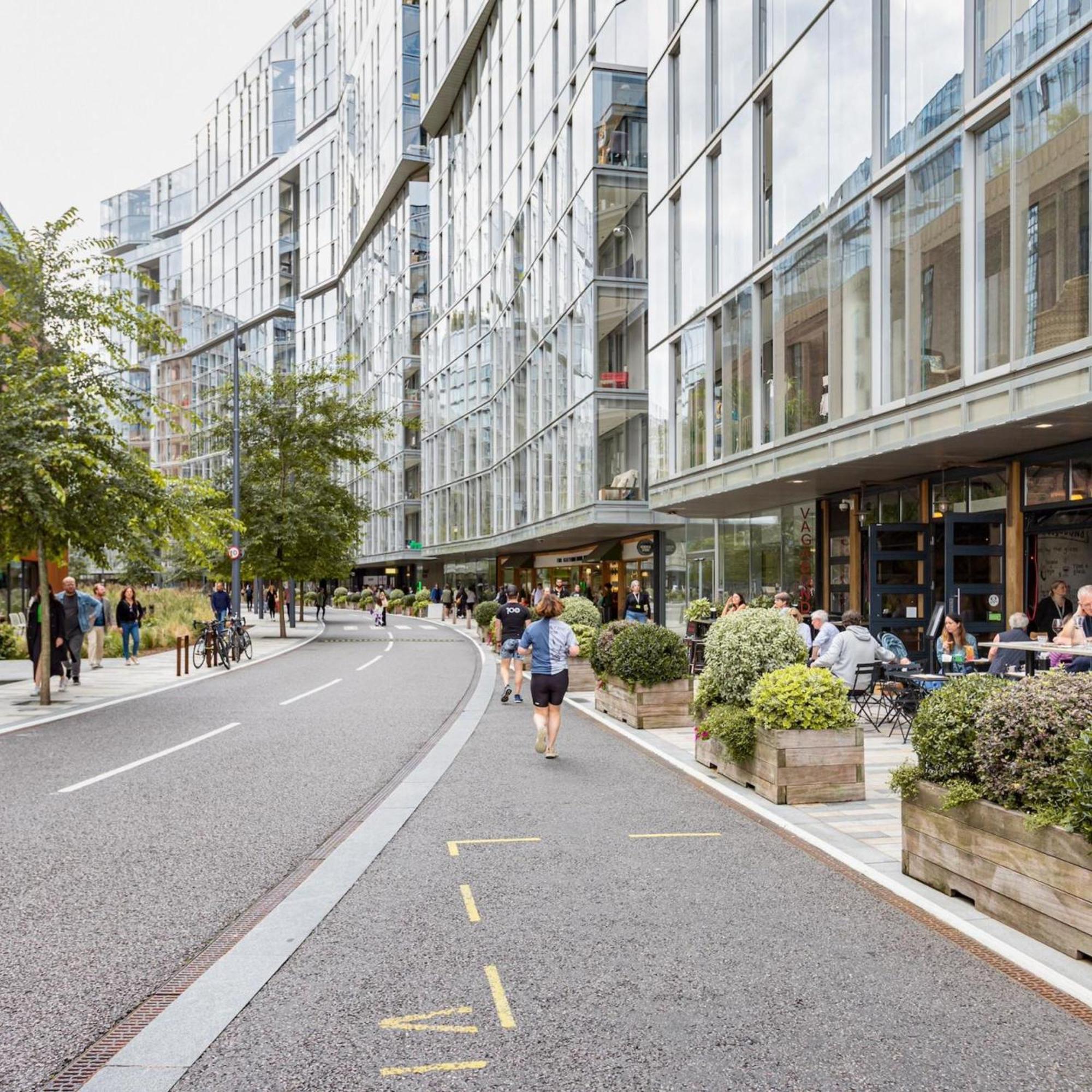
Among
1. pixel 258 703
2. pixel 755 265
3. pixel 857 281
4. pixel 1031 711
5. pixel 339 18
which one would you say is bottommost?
pixel 258 703

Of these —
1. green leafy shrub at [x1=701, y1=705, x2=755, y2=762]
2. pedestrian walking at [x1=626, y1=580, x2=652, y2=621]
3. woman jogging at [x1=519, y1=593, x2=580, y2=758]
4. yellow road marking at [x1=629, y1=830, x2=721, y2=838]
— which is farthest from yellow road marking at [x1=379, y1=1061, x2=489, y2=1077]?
Answer: pedestrian walking at [x1=626, y1=580, x2=652, y2=621]

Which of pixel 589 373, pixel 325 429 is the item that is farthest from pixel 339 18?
pixel 589 373

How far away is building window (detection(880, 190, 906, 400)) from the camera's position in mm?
15008

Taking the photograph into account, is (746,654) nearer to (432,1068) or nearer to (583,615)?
(432,1068)

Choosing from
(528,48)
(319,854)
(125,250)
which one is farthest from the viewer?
(125,250)

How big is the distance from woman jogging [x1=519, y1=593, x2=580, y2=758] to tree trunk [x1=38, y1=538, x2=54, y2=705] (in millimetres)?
9007

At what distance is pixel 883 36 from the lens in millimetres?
15672

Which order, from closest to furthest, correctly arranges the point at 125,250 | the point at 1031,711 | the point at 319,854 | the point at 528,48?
the point at 1031,711, the point at 319,854, the point at 528,48, the point at 125,250

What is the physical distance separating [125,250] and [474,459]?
111191mm

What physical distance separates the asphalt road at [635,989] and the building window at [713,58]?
64.9 feet

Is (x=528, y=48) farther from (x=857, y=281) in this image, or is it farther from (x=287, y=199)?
(x=287, y=199)

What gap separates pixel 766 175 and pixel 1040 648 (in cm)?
1316

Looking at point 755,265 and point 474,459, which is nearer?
point 755,265

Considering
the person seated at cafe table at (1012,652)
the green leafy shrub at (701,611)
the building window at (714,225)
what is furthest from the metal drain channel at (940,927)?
the building window at (714,225)
